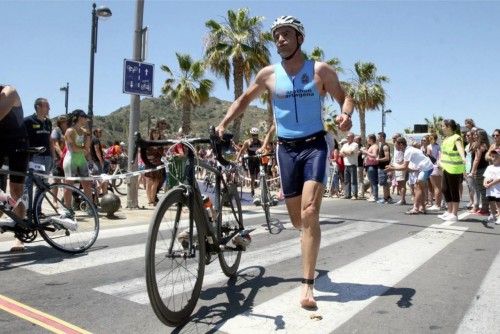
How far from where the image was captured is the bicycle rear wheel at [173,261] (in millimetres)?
2959

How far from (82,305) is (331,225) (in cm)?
570

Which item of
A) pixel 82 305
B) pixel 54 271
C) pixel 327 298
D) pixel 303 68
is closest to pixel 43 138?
pixel 54 271

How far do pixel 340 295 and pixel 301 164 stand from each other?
1.17 metres

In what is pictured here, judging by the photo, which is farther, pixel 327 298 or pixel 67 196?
pixel 67 196

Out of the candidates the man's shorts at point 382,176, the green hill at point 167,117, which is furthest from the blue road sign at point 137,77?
the green hill at point 167,117

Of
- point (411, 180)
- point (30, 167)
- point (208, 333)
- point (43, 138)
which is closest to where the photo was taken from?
point (208, 333)

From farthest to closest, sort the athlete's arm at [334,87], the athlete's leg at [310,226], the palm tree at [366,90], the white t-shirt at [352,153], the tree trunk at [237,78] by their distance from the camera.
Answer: the palm tree at [366,90] < the tree trunk at [237,78] < the white t-shirt at [352,153] < the athlete's arm at [334,87] < the athlete's leg at [310,226]

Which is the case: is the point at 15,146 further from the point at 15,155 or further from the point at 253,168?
the point at 253,168

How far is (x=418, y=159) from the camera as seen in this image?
11422mm

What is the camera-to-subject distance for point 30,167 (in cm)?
520

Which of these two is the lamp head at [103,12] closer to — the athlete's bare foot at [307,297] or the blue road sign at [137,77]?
the blue road sign at [137,77]

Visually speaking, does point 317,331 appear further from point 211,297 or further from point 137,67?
point 137,67

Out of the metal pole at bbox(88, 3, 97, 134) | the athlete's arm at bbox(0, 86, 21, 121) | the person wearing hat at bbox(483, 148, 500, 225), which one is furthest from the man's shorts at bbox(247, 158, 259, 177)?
the athlete's arm at bbox(0, 86, 21, 121)

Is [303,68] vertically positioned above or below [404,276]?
above
